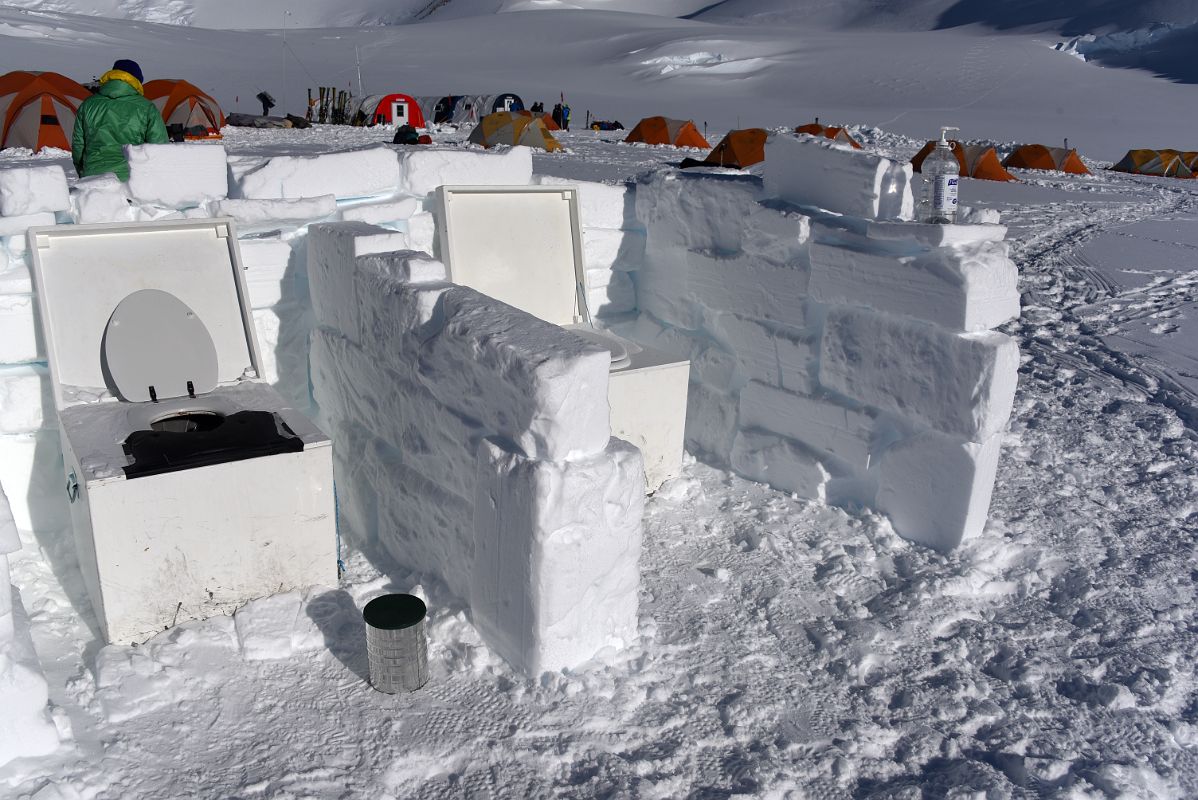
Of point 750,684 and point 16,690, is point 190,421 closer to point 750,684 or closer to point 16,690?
point 16,690

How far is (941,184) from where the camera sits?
10.2 ft

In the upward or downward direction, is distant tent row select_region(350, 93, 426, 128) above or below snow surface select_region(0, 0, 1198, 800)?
above

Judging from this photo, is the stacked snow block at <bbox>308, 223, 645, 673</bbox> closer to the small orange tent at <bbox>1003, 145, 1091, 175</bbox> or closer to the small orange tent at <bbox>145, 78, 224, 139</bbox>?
the small orange tent at <bbox>145, 78, 224, 139</bbox>

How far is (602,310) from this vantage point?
4355mm

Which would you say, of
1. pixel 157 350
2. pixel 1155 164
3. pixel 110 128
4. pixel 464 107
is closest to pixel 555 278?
pixel 157 350

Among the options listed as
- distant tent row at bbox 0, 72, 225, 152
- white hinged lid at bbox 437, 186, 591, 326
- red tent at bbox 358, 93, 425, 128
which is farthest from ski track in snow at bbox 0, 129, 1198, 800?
red tent at bbox 358, 93, 425, 128

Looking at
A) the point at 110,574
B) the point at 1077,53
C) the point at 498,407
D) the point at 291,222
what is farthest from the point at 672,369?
the point at 1077,53

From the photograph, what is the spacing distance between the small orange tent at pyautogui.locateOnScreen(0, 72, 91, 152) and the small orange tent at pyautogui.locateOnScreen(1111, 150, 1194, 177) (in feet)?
50.0

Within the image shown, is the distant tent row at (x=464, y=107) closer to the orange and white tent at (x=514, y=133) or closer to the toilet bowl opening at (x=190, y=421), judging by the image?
the orange and white tent at (x=514, y=133)

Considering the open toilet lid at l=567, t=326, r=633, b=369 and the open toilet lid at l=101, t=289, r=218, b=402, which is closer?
the open toilet lid at l=101, t=289, r=218, b=402

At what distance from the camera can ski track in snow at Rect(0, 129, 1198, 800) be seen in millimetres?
2076

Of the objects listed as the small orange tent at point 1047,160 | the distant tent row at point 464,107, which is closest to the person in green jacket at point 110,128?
the small orange tent at point 1047,160

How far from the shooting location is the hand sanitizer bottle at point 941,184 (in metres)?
3.06

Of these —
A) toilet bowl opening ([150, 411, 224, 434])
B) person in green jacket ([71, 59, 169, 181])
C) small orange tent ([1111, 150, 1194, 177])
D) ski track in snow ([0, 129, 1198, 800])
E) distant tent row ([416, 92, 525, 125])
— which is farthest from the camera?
distant tent row ([416, 92, 525, 125])
